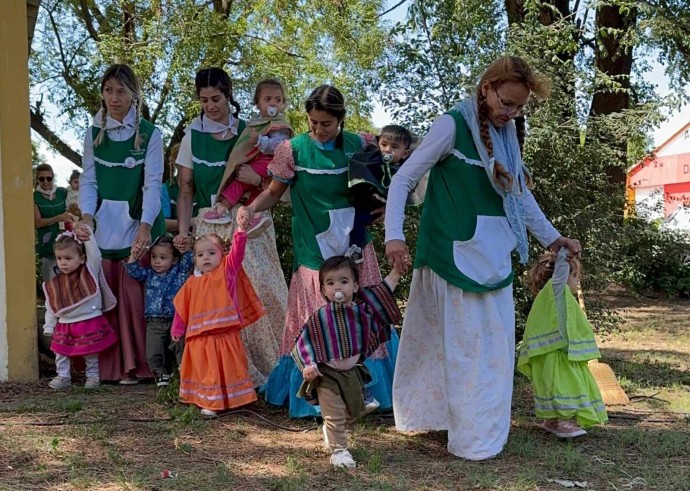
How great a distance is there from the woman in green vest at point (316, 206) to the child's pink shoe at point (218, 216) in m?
0.48

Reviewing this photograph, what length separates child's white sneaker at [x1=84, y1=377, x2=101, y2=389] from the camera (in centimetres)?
569

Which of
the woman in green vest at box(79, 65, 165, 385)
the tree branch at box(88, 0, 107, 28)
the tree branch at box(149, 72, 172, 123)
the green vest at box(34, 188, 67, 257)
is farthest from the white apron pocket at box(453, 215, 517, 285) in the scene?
the tree branch at box(88, 0, 107, 28)

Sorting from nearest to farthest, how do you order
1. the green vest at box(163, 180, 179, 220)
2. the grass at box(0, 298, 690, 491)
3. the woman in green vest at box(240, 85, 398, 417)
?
the grass at box(0, 298, 690, 491)
the woman in green vest at box(240, 85, 398, 417)
the green vest at box(163, 180, 179, 220)

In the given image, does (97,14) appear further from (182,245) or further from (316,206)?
(316,206)

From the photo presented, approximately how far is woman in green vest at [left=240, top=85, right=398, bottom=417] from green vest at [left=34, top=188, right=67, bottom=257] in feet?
15.5

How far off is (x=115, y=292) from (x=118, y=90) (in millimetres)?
1423

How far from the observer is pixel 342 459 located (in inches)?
159

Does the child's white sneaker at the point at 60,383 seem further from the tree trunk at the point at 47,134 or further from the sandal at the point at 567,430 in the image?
the tree trunk at the point at 47,134

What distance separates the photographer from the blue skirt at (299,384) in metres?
4.93

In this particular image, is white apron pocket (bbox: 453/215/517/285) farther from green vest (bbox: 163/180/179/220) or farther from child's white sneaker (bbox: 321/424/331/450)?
green vest (bbox: 163/180/179/220)

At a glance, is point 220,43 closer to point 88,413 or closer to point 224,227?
point 224,227

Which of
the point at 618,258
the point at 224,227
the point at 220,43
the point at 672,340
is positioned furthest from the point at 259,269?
the point at 220,43

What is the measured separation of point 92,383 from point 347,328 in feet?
8.15

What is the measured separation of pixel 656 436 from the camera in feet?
15.5
